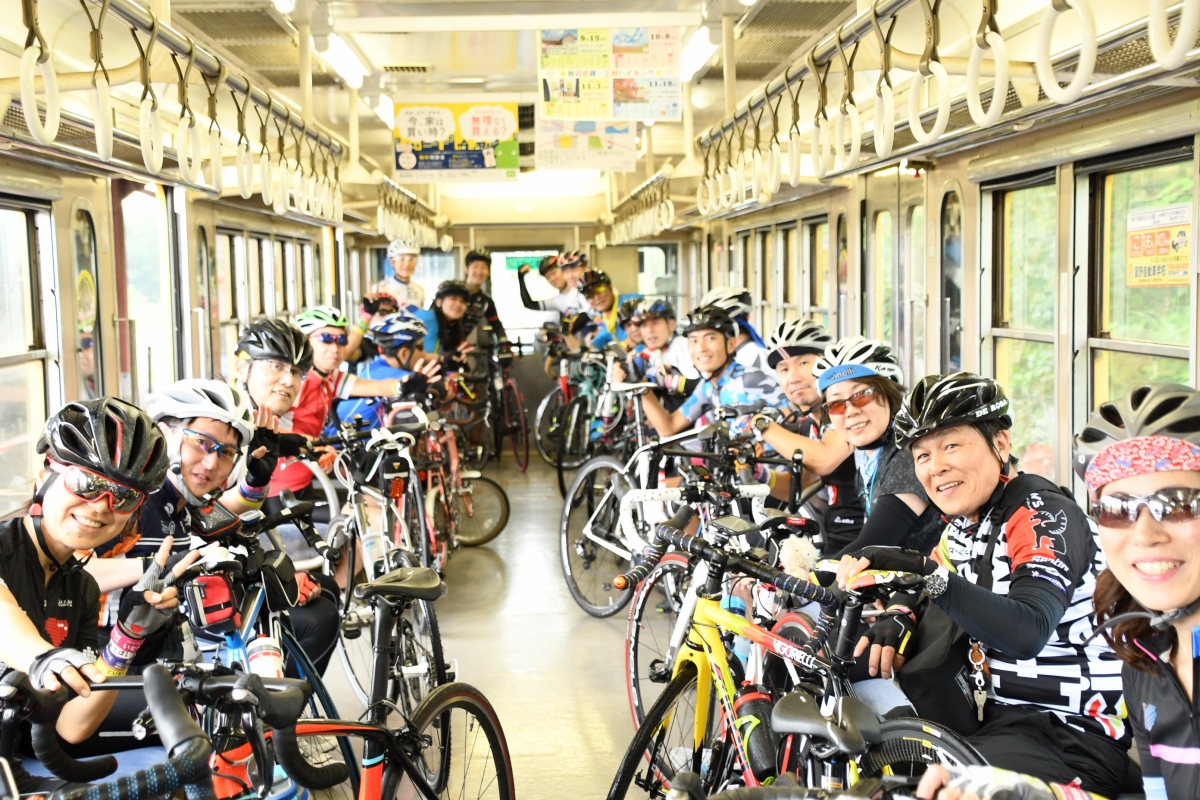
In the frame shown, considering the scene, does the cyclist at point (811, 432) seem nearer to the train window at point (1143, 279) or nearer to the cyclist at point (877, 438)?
the cyclist at point (877, 438)

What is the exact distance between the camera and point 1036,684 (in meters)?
2.38

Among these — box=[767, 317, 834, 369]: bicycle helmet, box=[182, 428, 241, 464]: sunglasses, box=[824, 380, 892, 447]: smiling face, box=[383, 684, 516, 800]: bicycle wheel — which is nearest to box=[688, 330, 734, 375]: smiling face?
box=[767, 317, 834, 369]: bicycle helmet

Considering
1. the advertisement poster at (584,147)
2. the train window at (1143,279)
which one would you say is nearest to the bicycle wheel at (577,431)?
the advertisement poster at (584,147)

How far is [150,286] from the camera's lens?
22.0 ft

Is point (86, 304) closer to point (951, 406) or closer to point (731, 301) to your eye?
point (731, 301)

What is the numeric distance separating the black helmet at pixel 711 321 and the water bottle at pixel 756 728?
2803 mm

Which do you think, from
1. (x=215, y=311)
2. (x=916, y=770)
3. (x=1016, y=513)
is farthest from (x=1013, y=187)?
(x=215, y=311)

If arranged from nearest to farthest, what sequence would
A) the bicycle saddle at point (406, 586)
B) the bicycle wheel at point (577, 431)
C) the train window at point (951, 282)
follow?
the bicycle saddle at point (406, 586), the train window at point (951, 282), the bicycle wheel at point (577, 431)

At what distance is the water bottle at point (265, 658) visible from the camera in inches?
98.3

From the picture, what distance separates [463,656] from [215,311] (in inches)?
159

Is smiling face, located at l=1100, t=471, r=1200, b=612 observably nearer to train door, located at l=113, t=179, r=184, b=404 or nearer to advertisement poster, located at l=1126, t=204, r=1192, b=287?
advertisement poster, located at l=1126, t=204, r=1192, b=287

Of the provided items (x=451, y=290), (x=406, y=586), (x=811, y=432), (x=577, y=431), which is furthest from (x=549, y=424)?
(x=406, y=586)

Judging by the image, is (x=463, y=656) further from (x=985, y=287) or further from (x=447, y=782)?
(x=985, y=287)

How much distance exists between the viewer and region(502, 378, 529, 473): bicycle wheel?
1047cm
